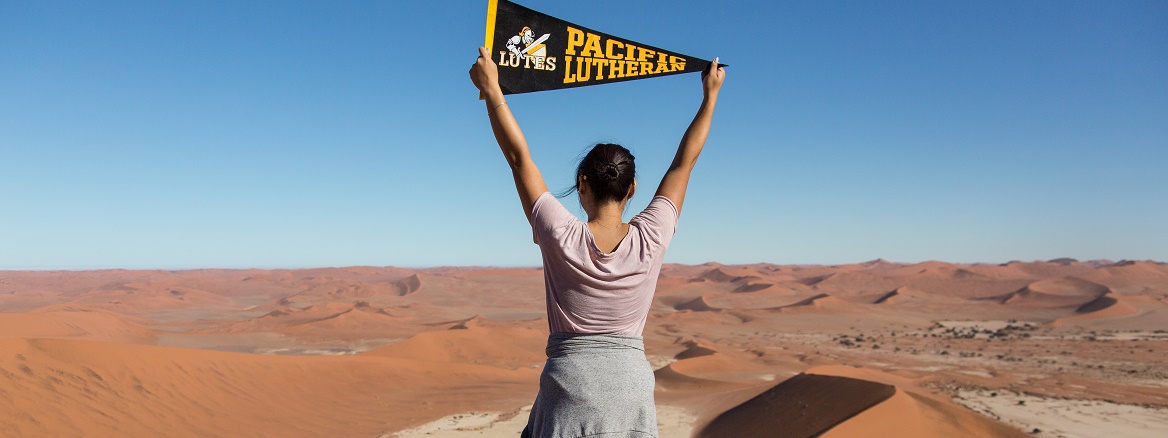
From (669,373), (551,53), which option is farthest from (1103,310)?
(551,53)

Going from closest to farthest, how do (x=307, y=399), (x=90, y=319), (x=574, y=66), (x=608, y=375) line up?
(x=608, y=375), (x=574, y=66), (x=307, y=399), (x=90, y=319)

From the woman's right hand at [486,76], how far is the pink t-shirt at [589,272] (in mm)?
276

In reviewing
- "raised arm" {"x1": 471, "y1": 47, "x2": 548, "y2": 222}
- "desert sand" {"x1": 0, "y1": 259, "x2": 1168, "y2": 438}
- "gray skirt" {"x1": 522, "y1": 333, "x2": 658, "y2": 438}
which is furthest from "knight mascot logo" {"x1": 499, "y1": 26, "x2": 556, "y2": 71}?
"desert sand" {"x1": 0, "y1": 259, "x2": 1168, "y2": 438}

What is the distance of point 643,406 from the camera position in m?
1.48

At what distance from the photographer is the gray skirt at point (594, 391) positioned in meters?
1.45

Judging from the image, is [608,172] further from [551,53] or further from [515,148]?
[551,53]

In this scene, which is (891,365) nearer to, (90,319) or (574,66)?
(574,66)

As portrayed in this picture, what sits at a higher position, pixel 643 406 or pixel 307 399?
pixel 643 406

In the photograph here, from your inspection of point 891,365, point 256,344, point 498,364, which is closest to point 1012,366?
point 891,365

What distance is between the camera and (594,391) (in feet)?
4.75

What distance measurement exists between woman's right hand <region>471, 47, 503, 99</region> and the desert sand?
7.72m

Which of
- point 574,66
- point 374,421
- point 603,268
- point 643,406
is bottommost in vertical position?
point 374,421

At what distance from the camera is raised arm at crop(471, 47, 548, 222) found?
151 cm

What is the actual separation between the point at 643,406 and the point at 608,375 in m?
0.10
